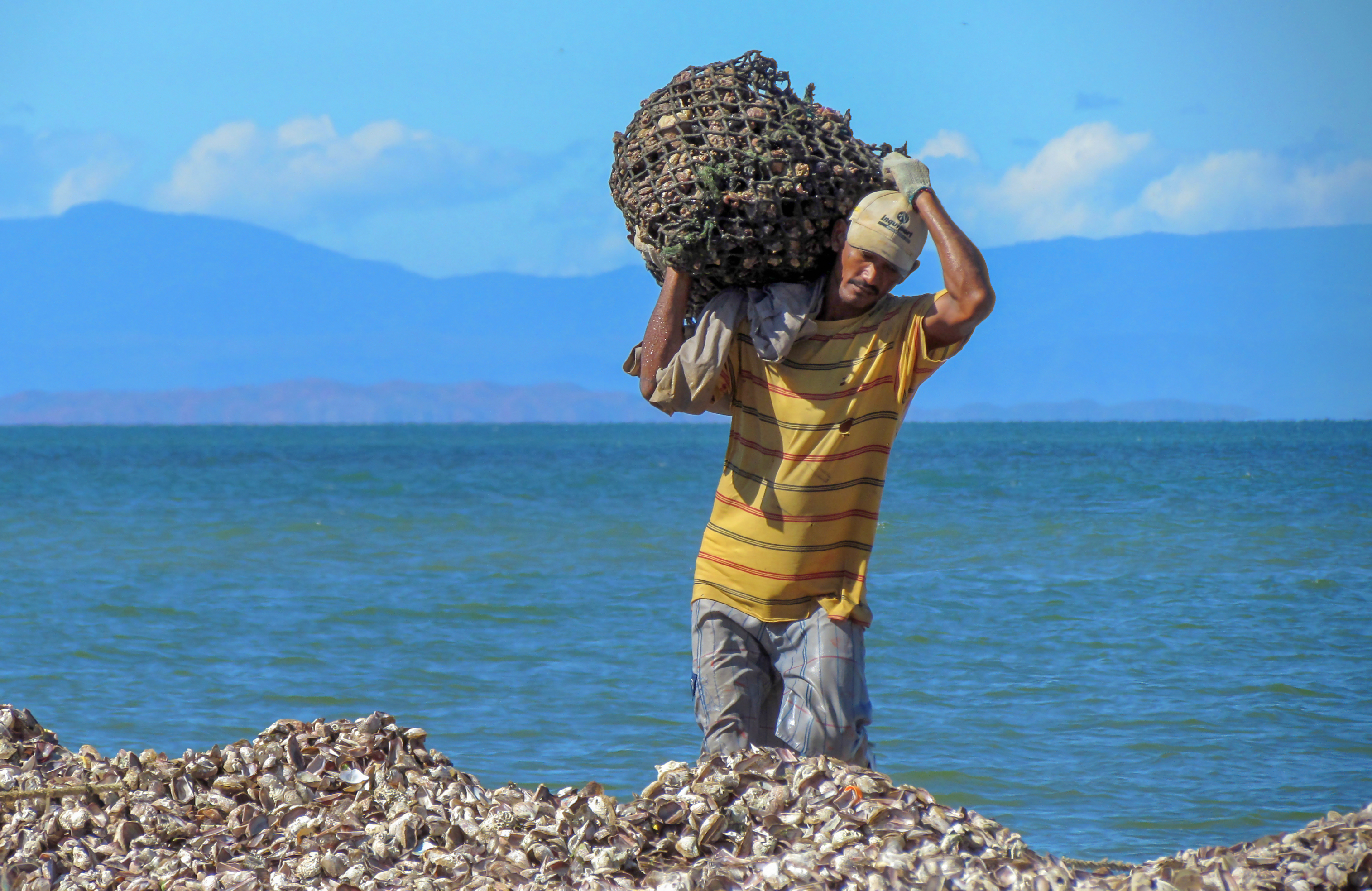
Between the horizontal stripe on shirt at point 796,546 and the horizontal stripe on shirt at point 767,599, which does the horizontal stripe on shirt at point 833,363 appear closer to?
the horizontal stripe on shirt at point 796,546

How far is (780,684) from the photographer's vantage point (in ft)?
10.2

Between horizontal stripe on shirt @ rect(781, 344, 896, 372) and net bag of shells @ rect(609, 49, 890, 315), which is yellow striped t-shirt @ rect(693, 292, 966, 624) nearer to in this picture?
horizontal stripe on shirt @ rect(781, 344, 896, 372)

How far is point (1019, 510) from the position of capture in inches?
794

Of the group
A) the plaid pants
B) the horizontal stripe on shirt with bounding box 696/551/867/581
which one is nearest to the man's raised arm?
the horizontal stripe on shirt with bounding box 696/551/867/581

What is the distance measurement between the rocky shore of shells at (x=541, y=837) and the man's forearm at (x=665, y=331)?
0.93 meters

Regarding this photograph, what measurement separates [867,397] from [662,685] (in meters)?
4.43

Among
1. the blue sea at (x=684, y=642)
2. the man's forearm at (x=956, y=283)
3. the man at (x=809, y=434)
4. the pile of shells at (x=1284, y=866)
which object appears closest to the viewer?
the pile of shells at (x=1284, y=866)

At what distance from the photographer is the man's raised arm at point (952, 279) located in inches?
109

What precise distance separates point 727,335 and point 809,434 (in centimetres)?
30

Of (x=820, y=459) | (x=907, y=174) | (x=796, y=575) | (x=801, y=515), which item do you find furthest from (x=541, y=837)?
(x=907, y=174)

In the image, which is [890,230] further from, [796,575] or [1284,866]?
[1284,866]

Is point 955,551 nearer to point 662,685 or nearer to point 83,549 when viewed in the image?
point 662,685

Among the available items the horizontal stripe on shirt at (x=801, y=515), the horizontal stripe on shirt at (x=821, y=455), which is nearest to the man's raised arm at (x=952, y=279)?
the horizontal stripe on shirt at (x=821, y=455)

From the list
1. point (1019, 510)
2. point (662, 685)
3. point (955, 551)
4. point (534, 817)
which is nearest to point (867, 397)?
point (534, 817)
